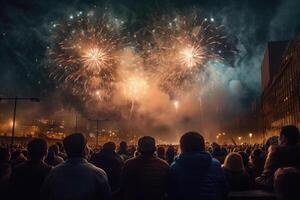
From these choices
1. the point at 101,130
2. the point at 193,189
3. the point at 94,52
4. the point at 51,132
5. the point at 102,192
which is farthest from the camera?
the point at 101,130

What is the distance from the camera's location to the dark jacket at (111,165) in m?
7.74

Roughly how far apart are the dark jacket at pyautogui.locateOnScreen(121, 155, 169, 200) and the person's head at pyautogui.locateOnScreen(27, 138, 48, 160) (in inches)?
51.1

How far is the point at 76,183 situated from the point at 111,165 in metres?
3.45

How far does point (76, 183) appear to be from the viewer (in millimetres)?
4344

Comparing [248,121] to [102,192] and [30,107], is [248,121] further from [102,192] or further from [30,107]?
[102,192]

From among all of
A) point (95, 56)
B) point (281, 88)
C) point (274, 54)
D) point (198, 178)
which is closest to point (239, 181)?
point (198, 178)

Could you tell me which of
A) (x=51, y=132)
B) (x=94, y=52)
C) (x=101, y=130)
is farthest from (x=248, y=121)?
(x=94, y=52)

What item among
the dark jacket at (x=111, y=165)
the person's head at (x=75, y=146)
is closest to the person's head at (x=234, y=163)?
the dark jacket at (x=111, y=165)

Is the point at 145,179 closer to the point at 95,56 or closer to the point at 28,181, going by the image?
the point at 28,181

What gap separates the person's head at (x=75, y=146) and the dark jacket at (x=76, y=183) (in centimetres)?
7

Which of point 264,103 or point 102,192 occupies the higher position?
point 264,103

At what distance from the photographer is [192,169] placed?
480 centimetres

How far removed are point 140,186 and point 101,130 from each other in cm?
10960

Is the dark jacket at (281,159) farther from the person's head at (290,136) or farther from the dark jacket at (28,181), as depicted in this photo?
the dark jacket at (28,181)
